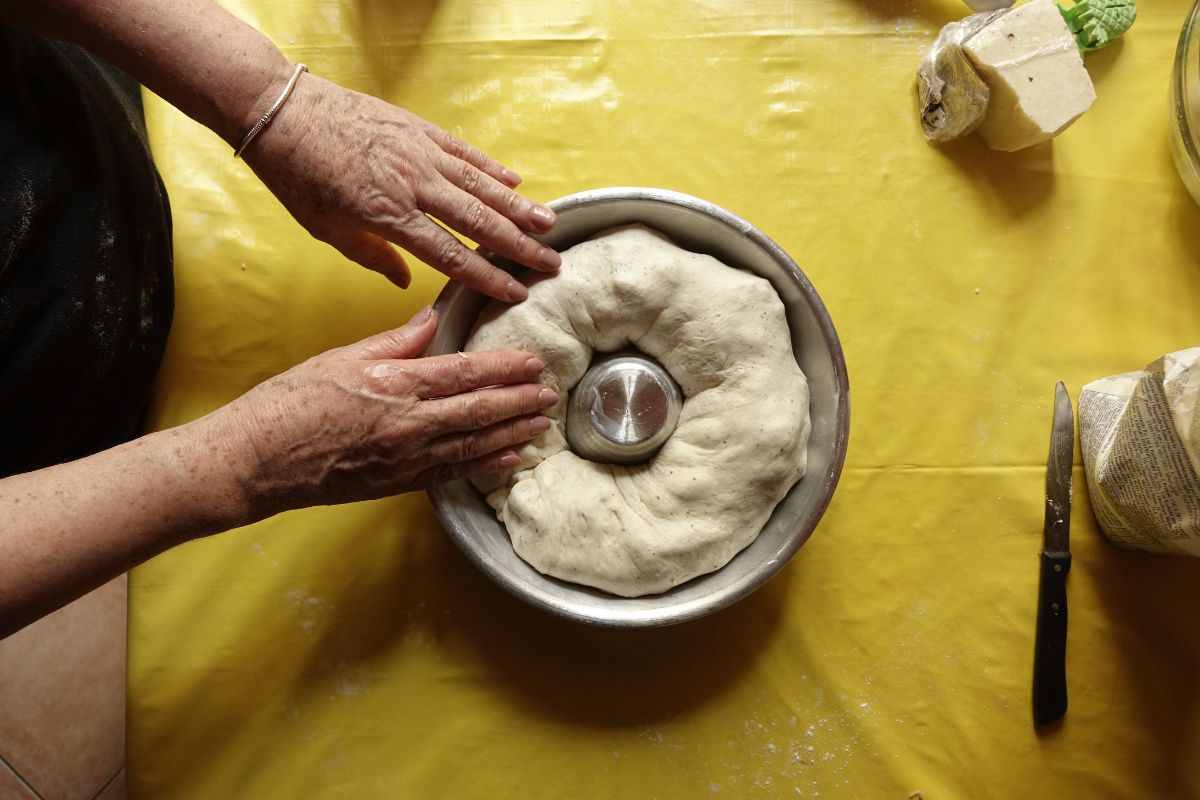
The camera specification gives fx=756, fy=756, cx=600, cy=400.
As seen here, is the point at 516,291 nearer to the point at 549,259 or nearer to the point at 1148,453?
the point at 549,259

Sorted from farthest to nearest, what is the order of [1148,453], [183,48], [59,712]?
[59,712] → [1148,453] → [183,48]

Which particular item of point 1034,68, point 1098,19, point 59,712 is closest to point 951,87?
point 1034,68

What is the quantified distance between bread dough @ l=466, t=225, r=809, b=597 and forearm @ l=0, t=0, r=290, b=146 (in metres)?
0.43

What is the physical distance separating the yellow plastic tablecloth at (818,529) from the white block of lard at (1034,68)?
12 centimetres

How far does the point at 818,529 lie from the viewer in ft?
4.26

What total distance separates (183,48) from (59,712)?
4.39 feet

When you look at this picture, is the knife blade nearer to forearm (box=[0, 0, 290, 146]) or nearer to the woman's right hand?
the woman's right hand

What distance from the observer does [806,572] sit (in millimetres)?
1294

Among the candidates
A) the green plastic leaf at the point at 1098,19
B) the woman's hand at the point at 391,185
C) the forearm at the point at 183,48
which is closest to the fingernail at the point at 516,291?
the woman's hand at the point at 391,185

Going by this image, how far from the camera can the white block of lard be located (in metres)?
1.22

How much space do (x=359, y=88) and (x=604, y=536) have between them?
3.05ft

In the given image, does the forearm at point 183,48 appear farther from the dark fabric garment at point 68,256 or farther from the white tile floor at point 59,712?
the white tile floor at point 59,712

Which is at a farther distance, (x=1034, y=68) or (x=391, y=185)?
(x=1034, y=68)

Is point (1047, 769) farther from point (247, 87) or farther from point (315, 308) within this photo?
point (247, 87)
